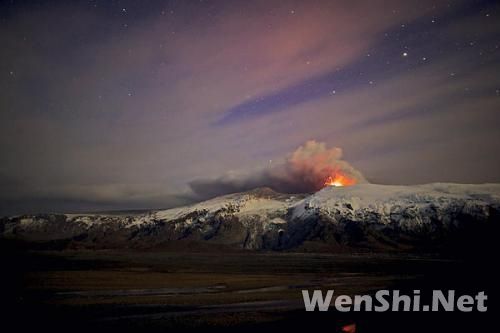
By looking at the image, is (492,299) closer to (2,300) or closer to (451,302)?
(451,302)

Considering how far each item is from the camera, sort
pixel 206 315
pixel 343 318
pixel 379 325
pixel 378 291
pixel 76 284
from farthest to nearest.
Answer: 1. pixel 76 284
2. pixel 378 291
3. pixel 206 315
4. pixel 343 318
5. pixel 379 325

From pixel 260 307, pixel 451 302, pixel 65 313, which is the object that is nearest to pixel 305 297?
pixel 260 307

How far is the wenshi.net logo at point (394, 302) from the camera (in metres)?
34.2

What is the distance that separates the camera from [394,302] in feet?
128

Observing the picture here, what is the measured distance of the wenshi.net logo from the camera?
112 feet

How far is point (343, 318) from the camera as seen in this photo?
2962 cm

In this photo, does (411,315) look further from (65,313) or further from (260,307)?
(65,313)

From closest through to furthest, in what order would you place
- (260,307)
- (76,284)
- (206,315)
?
1. (206,315)
2. (260,307)
3. (76,284)

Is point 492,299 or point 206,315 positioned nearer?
point 206,315

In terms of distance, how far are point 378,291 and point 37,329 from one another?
35.6 meters

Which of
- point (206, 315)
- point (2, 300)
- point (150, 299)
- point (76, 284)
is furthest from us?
point (76, 284)

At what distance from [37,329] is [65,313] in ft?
22.1

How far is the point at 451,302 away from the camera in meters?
38.5

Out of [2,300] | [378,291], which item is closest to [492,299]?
[378,291]
